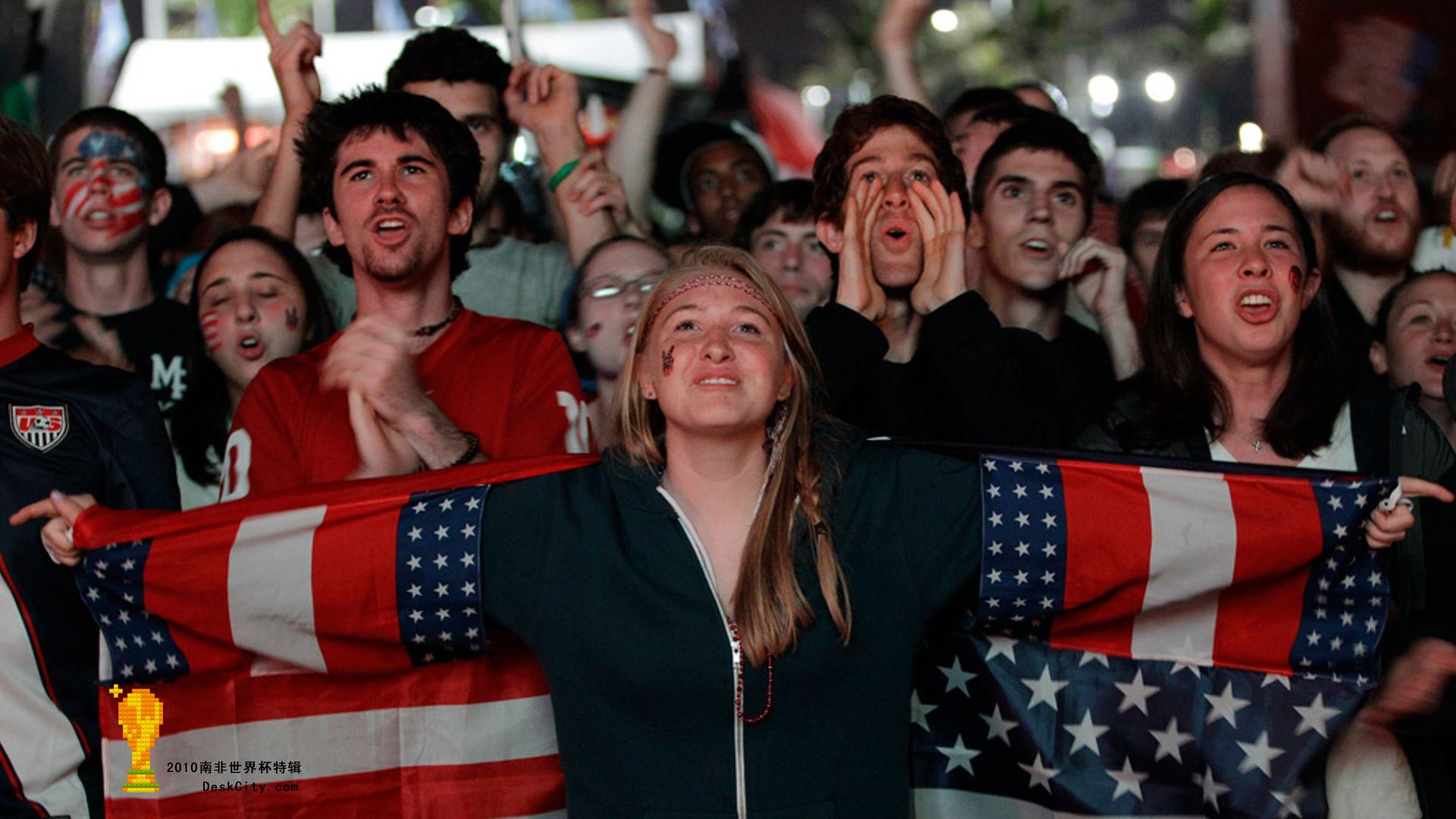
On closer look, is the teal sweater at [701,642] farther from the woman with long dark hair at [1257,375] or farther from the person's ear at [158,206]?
the person's ear at [158,206]

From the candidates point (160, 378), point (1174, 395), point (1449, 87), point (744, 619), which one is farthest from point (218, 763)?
point (1449, 87)

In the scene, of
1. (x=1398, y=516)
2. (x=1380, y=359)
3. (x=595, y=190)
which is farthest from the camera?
(x=595, y=190)

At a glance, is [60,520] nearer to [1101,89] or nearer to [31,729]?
[31,729]

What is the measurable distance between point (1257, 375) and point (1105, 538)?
32.2 inches

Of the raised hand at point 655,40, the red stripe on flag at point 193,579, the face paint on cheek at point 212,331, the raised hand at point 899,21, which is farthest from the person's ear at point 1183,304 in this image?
the face paint on cheek at point 212,331

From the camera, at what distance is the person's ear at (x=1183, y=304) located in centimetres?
369

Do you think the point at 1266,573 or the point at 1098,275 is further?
the point at 1098,275

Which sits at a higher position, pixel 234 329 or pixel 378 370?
pixel 234 329

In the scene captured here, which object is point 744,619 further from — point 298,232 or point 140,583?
point 298,232

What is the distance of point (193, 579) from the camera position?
124 inches

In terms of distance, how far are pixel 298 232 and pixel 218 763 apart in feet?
8.63

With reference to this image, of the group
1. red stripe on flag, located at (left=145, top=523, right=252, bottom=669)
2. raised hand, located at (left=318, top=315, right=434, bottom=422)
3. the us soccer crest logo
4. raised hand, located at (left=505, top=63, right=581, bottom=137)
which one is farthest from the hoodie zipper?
raised hand, located at (left=505, top=63, right=581, bottom=137)

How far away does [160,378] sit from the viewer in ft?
15.3

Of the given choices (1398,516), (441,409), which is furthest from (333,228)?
(1398,516)
